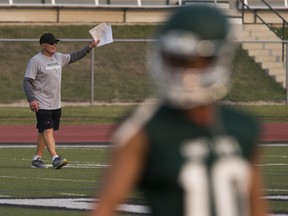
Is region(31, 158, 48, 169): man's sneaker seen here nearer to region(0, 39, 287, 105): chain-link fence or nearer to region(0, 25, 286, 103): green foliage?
region(0, 39, 287, 105): chain-link fence

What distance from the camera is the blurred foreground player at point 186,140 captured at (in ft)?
14.1

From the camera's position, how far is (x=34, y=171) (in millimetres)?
15766

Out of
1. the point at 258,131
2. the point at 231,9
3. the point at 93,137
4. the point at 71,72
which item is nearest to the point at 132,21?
the point at 231,9

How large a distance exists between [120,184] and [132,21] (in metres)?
35.3

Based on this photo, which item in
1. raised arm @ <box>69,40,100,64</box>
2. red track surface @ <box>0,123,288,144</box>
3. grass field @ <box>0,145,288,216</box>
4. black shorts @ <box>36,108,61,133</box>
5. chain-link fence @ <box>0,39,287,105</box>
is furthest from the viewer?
chain-link fence @ <box>0,39,287,105</box>

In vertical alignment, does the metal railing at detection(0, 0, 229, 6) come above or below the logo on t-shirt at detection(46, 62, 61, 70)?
below

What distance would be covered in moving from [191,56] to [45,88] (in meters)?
12.0

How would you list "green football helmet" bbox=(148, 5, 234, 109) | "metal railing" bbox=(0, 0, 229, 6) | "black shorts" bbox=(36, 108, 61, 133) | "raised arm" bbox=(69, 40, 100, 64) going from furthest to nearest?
"metal railing" bbox=(0, 0, 229, 6)
"raised arm" bbox=(69, 40, 100, 64)
"black shorts" bbox=(36, 108, 61, 133)
"green football helmet" bbox=(148, 5, 234, 109)

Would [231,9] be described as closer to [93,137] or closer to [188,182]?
[93,137]

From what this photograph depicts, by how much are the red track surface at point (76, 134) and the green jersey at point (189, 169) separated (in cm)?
1631

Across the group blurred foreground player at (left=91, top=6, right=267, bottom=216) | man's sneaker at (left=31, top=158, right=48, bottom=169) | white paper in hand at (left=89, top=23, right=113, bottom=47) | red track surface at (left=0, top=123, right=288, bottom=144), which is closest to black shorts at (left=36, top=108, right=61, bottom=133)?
man's sneaker at (left=31, top=158, right=48, bottom=169)

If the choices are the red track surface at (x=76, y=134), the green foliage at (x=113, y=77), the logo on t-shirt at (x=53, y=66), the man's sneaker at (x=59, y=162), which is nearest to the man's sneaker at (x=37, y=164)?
the man's sneaker at (x=59, y=162)

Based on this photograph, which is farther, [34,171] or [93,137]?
[93,137]

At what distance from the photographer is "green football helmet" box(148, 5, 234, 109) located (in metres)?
4.31
